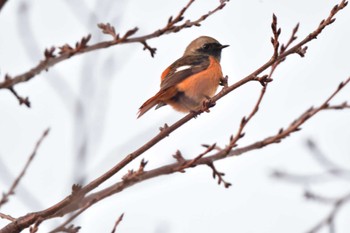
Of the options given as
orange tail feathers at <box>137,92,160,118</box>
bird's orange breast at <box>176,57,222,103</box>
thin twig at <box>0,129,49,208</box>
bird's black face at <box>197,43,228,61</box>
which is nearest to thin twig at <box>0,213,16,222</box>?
thin twig at <box>0,129,49,208</box>

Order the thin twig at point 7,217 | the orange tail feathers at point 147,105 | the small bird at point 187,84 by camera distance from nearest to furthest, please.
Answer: the thin twig at point 7,217
the orange tail feathers at point 147,105
the small bird at point 187,84

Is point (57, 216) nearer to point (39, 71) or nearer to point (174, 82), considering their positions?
point (39, 71)

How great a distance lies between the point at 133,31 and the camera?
126 inches

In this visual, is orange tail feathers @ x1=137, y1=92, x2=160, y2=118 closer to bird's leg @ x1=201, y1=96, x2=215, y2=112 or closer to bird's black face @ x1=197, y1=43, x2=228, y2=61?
bird's leg @ x1=201, y1=96, x2=215, y2=112

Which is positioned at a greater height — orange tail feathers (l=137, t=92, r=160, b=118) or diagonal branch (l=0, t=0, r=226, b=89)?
orange tail feathers (l=137, t=92, r=160, b=118)

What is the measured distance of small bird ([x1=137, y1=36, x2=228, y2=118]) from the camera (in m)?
6.25

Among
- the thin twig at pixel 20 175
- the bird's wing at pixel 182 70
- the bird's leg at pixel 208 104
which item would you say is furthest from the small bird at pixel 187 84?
the thin twig at pixel 20 175

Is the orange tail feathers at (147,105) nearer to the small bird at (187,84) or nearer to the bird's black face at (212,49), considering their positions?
the small bird at (187,84)

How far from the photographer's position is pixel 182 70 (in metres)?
6.76

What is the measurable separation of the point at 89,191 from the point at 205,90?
3519mm

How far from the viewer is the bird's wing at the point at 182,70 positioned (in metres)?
6.39

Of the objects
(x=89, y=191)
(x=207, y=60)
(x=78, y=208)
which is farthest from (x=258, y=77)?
(x=207, y=60)

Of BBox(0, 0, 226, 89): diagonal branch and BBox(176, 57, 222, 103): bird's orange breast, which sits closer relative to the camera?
BBox(0, 0, 226, 89): diagonal branch

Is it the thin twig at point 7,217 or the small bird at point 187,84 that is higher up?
the small bird at point 187,84
